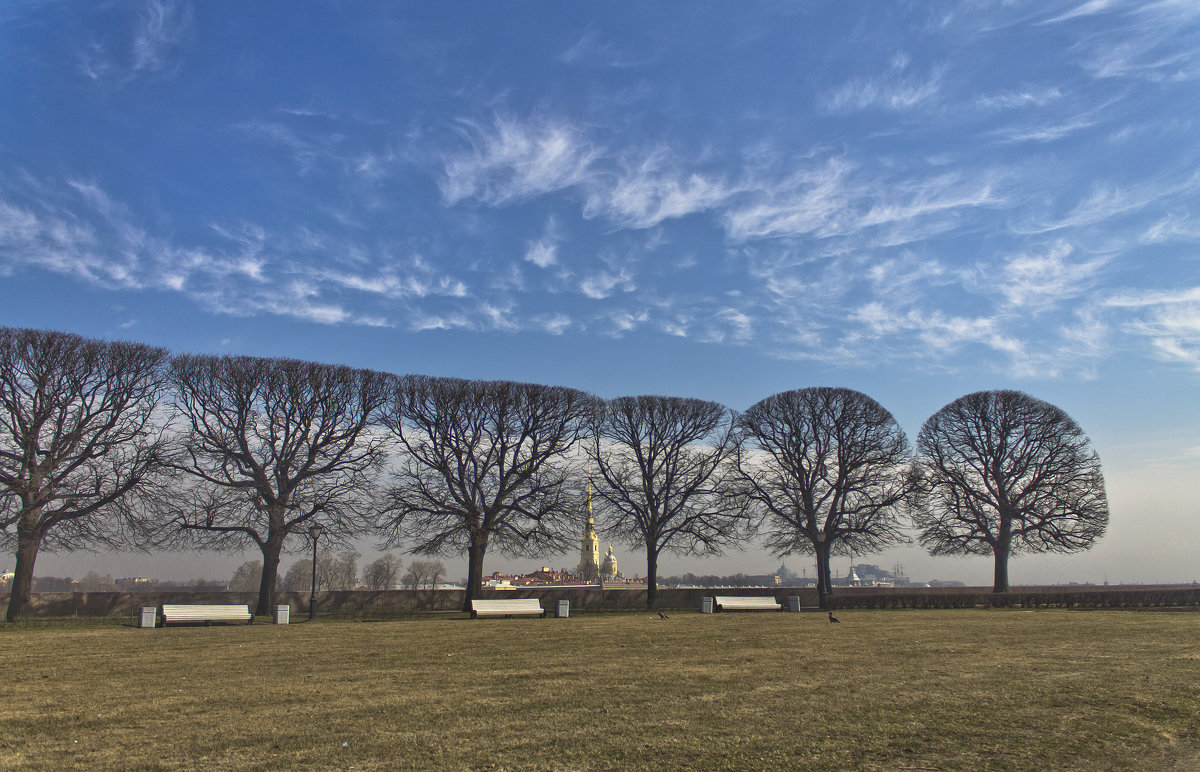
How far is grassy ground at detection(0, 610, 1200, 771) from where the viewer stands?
19.7ft

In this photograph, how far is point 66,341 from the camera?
2503 cm

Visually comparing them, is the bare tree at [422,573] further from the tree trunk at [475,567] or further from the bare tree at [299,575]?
the tree trunk at [475,567]

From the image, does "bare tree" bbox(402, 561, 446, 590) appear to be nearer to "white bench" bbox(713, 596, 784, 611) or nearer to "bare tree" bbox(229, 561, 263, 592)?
"bare tree" bbox(229, 561, 263, 592)

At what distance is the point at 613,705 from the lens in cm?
798

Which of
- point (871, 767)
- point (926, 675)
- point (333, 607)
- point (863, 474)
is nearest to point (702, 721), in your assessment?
point (871, 767)

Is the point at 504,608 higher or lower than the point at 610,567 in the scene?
higher

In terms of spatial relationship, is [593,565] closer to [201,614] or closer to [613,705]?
[201,614]

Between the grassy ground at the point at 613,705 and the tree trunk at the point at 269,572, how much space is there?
12436mm

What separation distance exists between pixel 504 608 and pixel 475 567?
489cm

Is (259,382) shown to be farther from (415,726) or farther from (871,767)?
(871,767)

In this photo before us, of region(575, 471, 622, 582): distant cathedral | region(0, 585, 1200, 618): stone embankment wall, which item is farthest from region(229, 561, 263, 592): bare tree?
region(0, 585, 1200, 618): stone embankment wall

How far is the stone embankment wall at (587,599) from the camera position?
1015 inches

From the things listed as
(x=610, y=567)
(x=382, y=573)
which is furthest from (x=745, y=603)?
(x=610, y=567)

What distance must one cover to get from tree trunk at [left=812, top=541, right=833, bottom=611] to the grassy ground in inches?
709
